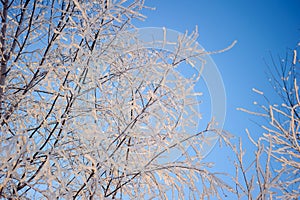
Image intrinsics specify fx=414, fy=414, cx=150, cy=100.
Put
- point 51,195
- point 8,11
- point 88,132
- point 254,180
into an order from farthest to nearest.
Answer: point 8,11 < point 254,180 < point 88,132 < point 51,195

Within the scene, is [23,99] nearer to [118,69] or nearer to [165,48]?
[118,69]

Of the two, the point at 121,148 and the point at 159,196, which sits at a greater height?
the point at 121,148

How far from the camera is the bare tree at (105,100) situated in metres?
1.71

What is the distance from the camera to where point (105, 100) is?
6.31ft

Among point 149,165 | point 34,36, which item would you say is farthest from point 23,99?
point 149,165

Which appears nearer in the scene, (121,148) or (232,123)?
(121,148)

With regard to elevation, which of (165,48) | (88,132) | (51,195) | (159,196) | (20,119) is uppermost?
(165,48)

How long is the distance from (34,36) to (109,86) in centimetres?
46

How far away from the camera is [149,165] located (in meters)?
1.77

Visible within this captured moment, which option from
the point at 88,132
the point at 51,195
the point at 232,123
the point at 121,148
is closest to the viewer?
the point at 51,195

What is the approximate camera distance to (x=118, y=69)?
1883 mm

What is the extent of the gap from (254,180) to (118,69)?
0.79m

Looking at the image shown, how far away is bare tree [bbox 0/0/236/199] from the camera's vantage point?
1.71 metres

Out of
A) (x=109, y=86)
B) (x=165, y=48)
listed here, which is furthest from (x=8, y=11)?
(x=165, y=48)
